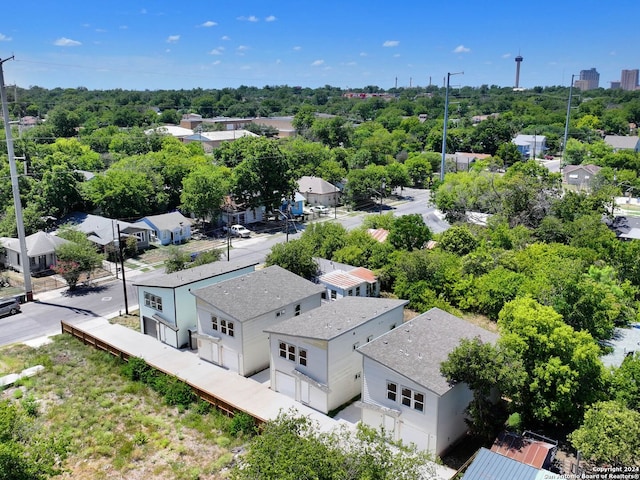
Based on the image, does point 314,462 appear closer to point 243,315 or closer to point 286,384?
point 286,384

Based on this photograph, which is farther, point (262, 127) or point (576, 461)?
point (262, 127)

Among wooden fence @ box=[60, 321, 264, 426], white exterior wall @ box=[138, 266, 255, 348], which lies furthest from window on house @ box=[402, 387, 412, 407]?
white exterior wall @ box=[138, 266, 255, 348]

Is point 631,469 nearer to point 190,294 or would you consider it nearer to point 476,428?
point 476,428

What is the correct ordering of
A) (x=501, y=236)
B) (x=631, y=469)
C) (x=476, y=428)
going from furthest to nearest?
(x=501, y=236), (x=476, y=428), (x=631, y=469)

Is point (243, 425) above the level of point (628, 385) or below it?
below

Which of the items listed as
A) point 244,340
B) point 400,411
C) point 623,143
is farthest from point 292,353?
point 623,143

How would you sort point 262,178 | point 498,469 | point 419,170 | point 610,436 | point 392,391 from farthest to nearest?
point 419,170 < point 262,178 < point 392,391 < point 610,436 < point 498,469

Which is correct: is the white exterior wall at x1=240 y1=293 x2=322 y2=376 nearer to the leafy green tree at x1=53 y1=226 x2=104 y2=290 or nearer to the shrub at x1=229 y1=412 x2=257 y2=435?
the shrub at x1=229 y1=412 x2=257 y2=435

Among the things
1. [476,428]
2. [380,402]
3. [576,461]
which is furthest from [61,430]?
Result: [576,461]
